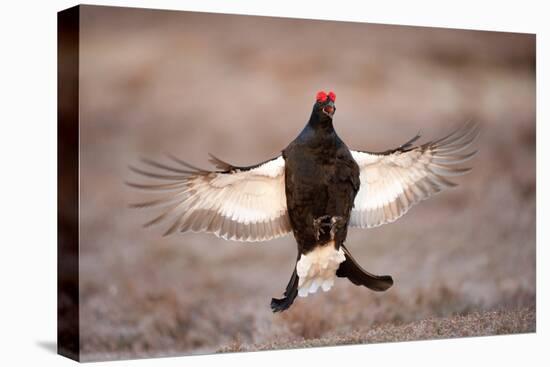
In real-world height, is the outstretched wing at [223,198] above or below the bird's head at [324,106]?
below

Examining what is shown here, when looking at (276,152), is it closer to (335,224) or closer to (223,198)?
(223,198)

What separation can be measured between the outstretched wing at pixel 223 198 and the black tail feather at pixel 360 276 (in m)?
0.45

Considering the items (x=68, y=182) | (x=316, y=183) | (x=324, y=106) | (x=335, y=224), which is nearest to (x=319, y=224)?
(x=335, y=224)

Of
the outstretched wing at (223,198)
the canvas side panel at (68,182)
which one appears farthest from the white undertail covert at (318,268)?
the canvas side panel at (68,182)

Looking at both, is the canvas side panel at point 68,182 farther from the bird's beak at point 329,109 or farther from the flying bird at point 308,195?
the bird's beak at point 329,109

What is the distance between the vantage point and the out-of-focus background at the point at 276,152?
242 inches

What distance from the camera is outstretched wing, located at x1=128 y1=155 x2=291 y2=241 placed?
630cm

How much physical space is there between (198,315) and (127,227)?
71 centimetres

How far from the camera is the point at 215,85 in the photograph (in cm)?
645

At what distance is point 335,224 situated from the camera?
673cm

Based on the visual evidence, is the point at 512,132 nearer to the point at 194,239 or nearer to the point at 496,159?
the point at 496,159

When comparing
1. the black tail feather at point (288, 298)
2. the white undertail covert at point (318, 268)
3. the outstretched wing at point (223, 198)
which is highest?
the outstretched wing at point (223, 198)

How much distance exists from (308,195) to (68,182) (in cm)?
145

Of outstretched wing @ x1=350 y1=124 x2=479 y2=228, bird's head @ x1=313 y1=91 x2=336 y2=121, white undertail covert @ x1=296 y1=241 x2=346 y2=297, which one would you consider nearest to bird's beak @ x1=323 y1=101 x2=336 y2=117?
bird's head @ x1=313 y1=91 x2=336 y2=121
